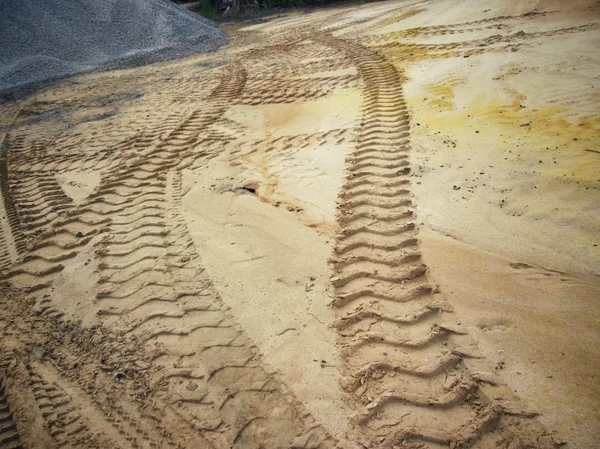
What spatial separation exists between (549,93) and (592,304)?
3.75 meters

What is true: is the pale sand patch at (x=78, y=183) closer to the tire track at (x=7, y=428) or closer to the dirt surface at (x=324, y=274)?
the dirt surface at (x=324, y=274)

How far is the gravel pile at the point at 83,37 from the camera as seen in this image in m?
11.5

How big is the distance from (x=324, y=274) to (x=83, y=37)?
14.3m

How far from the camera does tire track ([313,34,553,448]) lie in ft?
5.95

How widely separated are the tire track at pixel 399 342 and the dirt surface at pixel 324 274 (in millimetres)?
12

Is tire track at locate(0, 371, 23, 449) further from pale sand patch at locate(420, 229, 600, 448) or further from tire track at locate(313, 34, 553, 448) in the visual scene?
pale sand patch at locate(420, 229, 600, 448)

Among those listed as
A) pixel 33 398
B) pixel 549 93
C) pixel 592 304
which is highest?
pixel 549 93

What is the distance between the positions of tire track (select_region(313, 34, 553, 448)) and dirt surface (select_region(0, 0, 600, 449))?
0.04 ft

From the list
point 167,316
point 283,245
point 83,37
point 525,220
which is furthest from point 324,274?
point 83,37

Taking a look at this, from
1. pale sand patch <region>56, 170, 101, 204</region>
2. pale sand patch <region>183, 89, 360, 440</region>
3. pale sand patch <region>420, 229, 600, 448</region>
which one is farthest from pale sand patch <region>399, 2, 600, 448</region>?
pale sand patch <region>56, 170, 101, 204</region>

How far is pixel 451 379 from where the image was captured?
2.00 metres

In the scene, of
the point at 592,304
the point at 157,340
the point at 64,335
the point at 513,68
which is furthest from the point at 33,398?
the point at 513,68

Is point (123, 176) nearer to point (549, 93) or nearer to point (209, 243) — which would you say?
point (209, 243)

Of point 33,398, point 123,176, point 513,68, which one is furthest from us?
point 513,68
